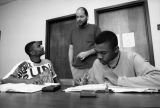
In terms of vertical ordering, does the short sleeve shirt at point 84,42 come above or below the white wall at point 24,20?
below

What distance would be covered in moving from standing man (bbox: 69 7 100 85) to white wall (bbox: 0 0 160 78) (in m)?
0.95

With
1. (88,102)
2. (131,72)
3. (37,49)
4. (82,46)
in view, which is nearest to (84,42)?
(82,46)

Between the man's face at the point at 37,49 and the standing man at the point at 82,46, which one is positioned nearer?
the standing man at the point at 82,46

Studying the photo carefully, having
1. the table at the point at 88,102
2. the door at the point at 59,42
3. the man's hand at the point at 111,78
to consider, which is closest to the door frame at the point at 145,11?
the door at the point at 59,42

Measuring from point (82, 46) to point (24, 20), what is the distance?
233 cm

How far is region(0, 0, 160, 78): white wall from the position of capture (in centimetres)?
317

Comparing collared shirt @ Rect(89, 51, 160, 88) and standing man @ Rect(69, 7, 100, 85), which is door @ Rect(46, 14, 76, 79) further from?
collared shirt @ Rect(89, 51, 160, 88)

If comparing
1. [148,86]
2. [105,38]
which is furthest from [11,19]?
[148,86]

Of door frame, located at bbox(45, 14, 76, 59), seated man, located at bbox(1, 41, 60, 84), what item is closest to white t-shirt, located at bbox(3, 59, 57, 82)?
seated man, located at bbox(1, 41, 60, 84)

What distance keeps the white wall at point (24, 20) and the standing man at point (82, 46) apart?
953 millimetres

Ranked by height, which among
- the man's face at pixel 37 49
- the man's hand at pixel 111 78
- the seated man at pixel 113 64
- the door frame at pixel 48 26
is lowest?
the man's hand at pixel 111 78

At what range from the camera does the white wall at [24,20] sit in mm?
3170

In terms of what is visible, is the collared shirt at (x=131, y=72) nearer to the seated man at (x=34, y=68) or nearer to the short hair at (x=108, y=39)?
the short hair at (x=108, y=39)

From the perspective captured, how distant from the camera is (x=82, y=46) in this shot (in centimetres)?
194
